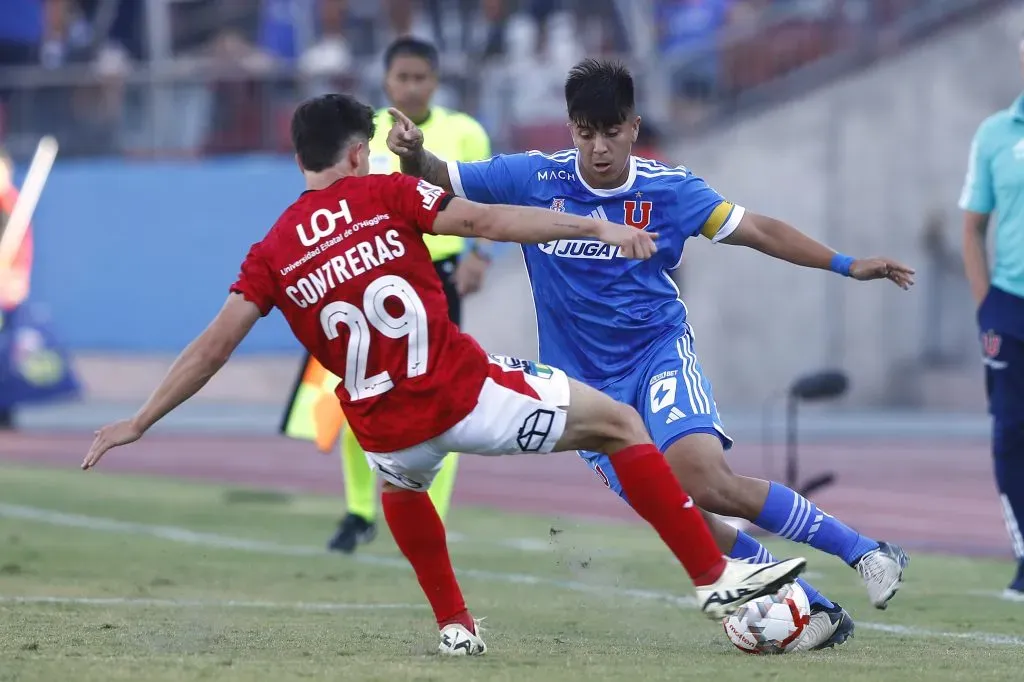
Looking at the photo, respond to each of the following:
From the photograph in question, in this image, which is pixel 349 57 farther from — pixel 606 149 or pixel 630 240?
pixel 630 240

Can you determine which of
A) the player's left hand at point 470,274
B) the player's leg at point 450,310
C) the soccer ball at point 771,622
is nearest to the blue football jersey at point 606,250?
the soccer ball at point 771,622

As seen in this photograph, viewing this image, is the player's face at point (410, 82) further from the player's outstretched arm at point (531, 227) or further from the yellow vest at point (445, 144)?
the player's outstretched arm at point (531, 227)

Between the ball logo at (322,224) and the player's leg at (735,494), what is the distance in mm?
1520

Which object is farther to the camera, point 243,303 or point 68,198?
point 68,198

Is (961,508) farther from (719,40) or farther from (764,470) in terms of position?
(719,40)

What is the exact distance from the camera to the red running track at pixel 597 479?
13.0m

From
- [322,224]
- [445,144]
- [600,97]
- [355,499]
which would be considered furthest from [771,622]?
[445,144]

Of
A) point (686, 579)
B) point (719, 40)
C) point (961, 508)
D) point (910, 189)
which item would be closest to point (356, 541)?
point (686, 579)

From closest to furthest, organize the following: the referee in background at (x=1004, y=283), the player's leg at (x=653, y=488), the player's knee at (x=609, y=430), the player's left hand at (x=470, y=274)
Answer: the player's leg at (x=653, y=488) < the player's knee at (x=609, y=430) < the referee in background at (x=1004, y=283) < the player's left hand at (x=470, y=274)

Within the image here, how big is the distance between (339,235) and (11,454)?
12106mm

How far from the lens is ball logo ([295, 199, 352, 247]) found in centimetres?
586

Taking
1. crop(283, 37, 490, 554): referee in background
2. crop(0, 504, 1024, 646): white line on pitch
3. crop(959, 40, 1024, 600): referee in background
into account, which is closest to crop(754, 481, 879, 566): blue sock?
crop(0, 504, 1024, 646): white line on pitch

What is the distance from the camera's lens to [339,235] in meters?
5.86

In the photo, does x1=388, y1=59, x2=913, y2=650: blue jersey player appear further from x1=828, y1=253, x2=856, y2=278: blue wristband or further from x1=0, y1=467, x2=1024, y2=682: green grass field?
x1=0, y1=467, x2=1024, y2=682: green grass field
